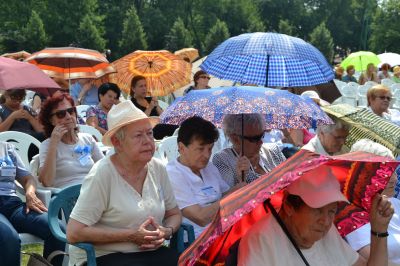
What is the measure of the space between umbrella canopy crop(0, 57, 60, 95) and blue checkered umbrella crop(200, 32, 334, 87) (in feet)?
4.24

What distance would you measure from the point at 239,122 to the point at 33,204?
1587 mm

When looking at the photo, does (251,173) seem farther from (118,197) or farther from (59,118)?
(59,118)

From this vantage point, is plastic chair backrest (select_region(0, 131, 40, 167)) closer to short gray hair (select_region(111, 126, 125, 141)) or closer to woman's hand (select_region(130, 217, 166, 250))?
short gray hair (select_region(111, 126, 125, 141))

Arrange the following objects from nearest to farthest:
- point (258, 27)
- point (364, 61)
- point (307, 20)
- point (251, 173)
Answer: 1. point (251, 173)
2. point (364, 61)
3. point (258, 27)
4. point (307, 20)

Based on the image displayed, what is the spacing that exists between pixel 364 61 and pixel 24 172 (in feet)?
55.5

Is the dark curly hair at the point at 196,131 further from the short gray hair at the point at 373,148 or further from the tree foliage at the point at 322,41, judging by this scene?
the tree foliage at the point at 322,41

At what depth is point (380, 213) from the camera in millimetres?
2531

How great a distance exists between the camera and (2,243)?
372 cm

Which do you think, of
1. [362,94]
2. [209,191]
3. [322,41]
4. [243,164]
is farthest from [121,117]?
[322,41]

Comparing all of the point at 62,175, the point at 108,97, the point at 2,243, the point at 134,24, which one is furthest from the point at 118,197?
the point at 134,24

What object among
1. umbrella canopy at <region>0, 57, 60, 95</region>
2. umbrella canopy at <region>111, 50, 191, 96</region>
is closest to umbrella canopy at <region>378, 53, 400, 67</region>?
umbrella canopy at <region>111, 50, 191, 96</region>

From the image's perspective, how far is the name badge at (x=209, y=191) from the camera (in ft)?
12.0

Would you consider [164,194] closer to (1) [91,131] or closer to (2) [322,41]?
(1) [91,131]

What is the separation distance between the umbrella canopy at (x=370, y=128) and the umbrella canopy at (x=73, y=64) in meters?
4.94
